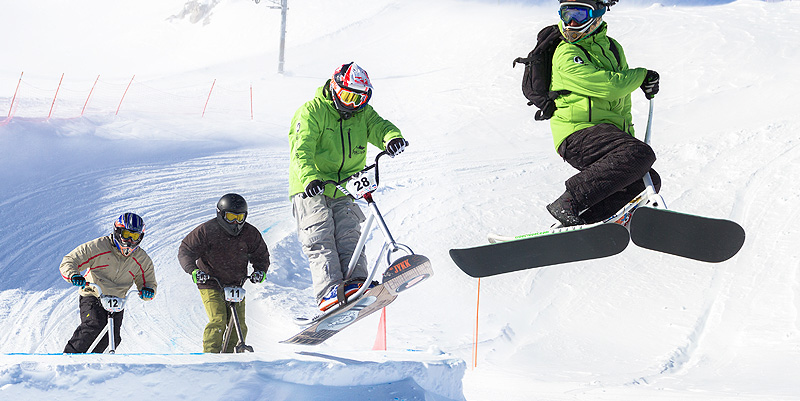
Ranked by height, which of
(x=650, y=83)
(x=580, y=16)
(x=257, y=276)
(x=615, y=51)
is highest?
(x=580, y=16)

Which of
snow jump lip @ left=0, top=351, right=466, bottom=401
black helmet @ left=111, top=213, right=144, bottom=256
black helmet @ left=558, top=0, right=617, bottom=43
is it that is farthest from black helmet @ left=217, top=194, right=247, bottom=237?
black helmet @ left=558, top=0, right=617, bottom=43

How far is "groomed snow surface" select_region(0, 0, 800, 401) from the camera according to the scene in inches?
174

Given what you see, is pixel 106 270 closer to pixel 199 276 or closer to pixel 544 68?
pixel 199 276

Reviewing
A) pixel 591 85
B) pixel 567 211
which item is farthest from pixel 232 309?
pixel 591 85

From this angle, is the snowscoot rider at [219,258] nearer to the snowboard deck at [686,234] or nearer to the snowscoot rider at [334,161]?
the snowscoot rider at [334,161]

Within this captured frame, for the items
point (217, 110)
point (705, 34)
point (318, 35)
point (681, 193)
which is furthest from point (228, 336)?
point (318, 35)

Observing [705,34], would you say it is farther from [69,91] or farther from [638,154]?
[69,91]

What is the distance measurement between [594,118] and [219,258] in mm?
3205

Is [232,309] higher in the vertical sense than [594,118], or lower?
lower

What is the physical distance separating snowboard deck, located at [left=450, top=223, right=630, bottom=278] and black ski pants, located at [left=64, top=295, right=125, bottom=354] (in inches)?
124

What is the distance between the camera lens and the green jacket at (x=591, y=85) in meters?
4.16

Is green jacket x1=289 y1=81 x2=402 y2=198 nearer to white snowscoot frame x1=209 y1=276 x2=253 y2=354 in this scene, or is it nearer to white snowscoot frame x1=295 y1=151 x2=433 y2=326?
white snowscoot frame x1=295 y1=151 x2=433 y2=326

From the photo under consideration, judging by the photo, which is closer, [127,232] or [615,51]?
[615,51]

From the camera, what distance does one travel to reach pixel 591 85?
418 centimetres
